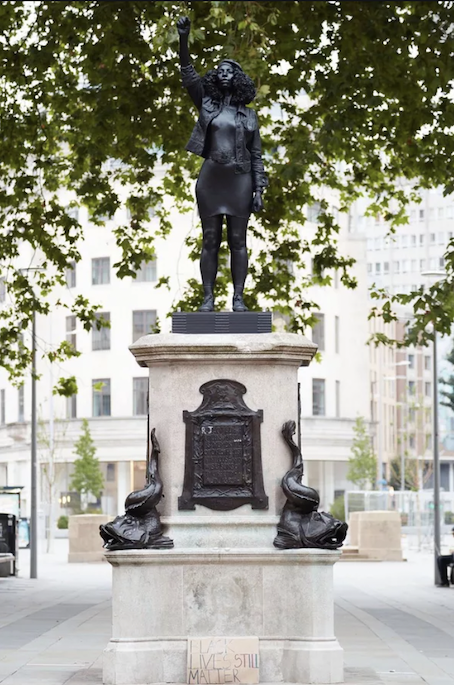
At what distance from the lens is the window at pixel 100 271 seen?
8006 centimetres

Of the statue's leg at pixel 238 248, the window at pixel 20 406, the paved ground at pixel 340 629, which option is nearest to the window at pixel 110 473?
the window at pixel 20 406

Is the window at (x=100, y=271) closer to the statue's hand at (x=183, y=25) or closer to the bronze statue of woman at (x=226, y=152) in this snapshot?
the bronze statue of woman at (x=226, y=152)

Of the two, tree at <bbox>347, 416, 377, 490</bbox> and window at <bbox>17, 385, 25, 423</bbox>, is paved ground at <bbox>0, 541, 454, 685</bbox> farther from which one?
window at <bbox>17, 385, 25, 423</bbox>

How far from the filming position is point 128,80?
24953 millimetres

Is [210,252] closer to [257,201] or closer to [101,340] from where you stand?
[257,201]

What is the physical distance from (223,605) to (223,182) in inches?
152

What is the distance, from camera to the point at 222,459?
1207 centimetres

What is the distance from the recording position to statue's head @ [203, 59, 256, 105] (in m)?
12.9

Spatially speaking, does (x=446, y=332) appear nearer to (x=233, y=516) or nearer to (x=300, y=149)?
(x=300, y=149)

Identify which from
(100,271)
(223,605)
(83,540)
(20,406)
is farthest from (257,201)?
(20,406)

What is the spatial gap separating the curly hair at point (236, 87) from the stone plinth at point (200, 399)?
2.36 metres

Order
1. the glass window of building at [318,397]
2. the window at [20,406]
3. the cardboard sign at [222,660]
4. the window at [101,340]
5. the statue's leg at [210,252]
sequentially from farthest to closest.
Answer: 1. the window at [20,406]
2. the glass window of building at [318,397]
3. the window at [101,340]
4. the statue's leg at [210,252]
5. the cardboard sign at [222,660]

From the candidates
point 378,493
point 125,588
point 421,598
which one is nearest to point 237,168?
point 125,588

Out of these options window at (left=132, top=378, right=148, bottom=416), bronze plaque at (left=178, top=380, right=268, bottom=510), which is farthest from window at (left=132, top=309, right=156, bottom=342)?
bronze plaque at (left=178, top=380, right=268, bottom=510)
